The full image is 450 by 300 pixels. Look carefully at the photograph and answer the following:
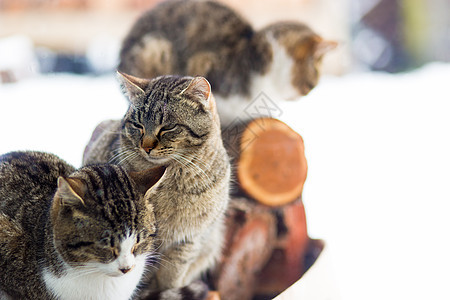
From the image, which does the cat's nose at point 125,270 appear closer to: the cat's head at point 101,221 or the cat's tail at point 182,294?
the cat's head at point 101,221

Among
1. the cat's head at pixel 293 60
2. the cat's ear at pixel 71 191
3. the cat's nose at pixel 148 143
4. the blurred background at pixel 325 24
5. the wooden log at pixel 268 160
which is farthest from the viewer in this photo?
the blurred background at pixel 325 24

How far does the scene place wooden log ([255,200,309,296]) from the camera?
4.04ft

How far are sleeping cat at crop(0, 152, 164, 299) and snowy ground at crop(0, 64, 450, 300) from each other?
1.26ft

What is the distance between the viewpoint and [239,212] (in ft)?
4.03

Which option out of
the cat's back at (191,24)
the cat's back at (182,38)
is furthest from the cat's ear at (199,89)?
the cat's back at (191,24)

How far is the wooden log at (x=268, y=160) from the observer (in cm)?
117

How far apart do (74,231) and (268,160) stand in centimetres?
60

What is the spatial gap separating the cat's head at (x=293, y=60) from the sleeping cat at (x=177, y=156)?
528 millimetres

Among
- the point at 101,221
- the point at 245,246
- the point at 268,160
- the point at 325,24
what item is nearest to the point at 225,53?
the point at 268,160

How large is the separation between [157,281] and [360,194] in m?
1.15

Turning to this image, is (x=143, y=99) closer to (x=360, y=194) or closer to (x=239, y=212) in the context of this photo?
(x=239, y=212)

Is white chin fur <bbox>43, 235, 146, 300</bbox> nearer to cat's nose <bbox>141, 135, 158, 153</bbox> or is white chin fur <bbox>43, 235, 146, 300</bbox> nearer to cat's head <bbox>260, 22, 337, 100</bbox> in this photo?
cat's nose <bbox>141, 135, 158, 153</bbox>

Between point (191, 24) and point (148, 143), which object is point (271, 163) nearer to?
point (148, 143)

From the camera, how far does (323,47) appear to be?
4.43ft
